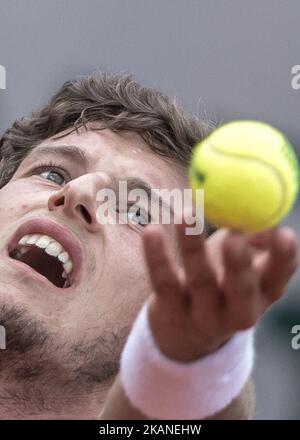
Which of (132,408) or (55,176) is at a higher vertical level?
(132,408)

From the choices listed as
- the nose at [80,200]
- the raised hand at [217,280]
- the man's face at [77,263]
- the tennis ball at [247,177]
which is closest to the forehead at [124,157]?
the man's face at [77,263]

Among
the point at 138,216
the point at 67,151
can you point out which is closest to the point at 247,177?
the point at 138,216

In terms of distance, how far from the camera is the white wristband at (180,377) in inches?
39.6

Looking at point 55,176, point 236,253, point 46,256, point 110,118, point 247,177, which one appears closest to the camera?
point 236,253

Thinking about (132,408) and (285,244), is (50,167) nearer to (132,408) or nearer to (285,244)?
(132,408)

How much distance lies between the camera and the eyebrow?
6.66ft

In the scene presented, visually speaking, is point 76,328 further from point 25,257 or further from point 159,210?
point 159,210

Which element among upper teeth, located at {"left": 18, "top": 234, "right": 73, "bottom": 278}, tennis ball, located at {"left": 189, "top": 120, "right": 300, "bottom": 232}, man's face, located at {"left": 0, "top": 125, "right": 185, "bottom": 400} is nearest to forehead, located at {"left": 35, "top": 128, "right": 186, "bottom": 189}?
man's face, located at {"left": 0, "top": 125, "right": 185, "bottom": 400}

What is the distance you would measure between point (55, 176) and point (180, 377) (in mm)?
1181

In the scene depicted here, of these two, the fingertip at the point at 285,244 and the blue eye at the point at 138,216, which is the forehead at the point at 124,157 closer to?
the blue eye at the point at 138,216

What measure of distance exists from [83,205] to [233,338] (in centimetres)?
88

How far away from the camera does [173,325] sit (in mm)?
939

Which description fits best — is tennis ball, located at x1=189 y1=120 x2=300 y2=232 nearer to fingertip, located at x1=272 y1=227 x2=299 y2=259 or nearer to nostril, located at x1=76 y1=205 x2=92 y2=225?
fingertip, located at x1=272 y1=227 x2=299 y2=259

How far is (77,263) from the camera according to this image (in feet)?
5.98
